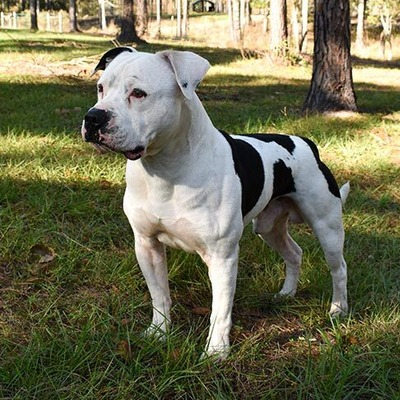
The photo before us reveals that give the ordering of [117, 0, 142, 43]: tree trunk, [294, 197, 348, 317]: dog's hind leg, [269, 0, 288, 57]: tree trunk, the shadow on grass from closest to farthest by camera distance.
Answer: [294, 197, 348, 317]: dog's hind leg < the shadow on grass < [269, 0, 288, 57]: tree trunk < [117, 0, 142, 43]: tree trunk

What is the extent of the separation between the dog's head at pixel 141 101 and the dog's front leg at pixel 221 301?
0.62 meters

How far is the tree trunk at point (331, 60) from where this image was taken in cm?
754

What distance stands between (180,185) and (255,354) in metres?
0.89

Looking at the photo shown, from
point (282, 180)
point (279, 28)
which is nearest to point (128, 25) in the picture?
point (279, 28)

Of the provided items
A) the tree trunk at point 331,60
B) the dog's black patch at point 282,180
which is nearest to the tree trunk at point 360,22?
the tree trunk at point 331,60

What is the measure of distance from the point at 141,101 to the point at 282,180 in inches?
39.4

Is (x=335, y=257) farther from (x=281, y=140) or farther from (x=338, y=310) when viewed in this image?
(x=281, y=140)

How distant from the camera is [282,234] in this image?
135 inches

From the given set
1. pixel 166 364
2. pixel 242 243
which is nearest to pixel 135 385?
pixel 166 364

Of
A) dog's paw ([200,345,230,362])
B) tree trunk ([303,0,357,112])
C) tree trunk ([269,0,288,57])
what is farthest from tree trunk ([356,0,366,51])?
dog's paw ([200,345,230,362])

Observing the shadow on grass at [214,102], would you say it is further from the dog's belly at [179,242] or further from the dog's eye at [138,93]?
the dog's eye at [138,93]

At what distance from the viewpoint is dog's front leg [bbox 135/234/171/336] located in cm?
280

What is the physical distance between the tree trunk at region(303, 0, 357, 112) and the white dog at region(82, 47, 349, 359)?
486 centimetres

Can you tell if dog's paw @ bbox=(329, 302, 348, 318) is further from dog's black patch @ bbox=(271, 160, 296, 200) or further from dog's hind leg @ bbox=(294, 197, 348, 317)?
dog's black patch @ bbox=(271, 160, 296, 200)
